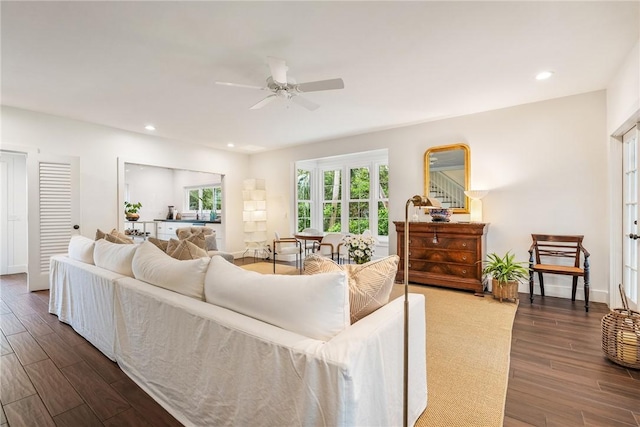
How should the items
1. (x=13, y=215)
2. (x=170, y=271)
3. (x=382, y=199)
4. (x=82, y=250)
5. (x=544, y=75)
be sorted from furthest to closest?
A: (x=382, y=199) < (x=13, y=215) < (x=544, y=75) < (x=82, y=250) < (x=170, y=271)

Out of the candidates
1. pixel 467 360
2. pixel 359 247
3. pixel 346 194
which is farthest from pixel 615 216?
pixel 346 194

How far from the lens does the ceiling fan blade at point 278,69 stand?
243 centimetres

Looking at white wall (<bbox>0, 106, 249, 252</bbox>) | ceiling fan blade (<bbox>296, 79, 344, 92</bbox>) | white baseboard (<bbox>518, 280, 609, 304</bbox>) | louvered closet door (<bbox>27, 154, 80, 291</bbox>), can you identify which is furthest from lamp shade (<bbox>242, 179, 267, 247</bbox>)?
white baseboard (<bbox>518, 280, 609, 304</bbox>)

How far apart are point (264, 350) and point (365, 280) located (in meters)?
0.57

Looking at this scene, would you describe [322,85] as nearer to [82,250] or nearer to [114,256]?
[114,256]

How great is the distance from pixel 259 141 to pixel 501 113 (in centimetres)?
427

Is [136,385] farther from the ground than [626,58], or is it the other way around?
[626,58]

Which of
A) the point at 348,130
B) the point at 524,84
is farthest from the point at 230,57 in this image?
the point at 524,84

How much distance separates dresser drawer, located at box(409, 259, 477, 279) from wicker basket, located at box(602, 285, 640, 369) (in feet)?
5.73

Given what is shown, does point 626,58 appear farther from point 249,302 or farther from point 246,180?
point 246,180

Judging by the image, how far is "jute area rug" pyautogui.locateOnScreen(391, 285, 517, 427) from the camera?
1.65 metres

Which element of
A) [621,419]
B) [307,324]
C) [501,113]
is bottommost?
[621,419]

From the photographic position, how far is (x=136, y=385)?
6.17 feet

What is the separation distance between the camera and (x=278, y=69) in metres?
2.54
